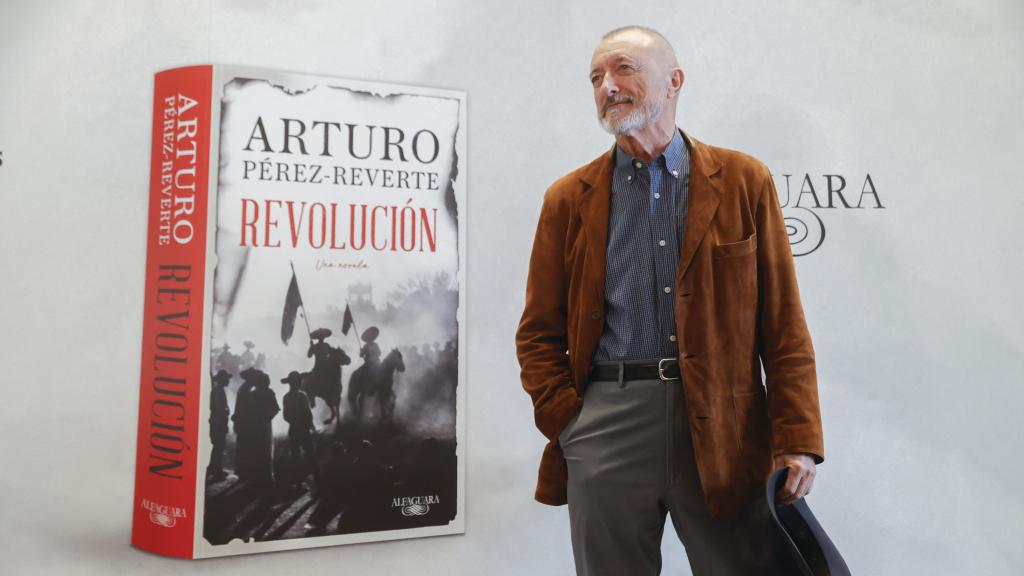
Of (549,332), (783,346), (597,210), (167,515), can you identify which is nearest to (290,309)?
(167,515)

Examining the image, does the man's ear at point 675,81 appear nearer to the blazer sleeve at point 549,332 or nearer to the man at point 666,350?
the man at point 666,350

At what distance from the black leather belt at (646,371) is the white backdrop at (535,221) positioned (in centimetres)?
111

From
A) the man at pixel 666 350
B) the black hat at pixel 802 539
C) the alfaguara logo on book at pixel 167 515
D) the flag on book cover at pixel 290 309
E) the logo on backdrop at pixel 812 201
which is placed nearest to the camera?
the black hat at pixel 802 539

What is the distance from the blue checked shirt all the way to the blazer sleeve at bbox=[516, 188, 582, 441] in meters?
0.11

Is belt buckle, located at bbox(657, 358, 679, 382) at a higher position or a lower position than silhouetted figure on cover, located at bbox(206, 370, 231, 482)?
higher

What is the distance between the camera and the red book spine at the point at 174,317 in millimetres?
2410

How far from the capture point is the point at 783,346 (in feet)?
5.06

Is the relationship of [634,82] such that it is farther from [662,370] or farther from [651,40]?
[662,370]

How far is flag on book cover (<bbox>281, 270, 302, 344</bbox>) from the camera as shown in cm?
251

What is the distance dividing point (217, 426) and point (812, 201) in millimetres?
2422

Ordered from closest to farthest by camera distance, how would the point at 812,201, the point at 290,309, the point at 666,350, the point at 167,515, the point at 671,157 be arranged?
the point at 666,350
the point at 671,157
the point at 167,515
the point at 290,309
the point at 812,201

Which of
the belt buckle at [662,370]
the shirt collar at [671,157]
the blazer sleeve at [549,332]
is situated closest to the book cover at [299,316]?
the blazer sleeve at [549,332]

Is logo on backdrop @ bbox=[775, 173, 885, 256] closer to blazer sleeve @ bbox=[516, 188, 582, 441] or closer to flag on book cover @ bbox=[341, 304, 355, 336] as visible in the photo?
blazer sleeve @ bbox=[516, 188, 582, 441]

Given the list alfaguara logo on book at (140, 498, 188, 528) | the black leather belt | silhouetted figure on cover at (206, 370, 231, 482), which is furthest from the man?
alfaguara logo on book at (140, 498, 188, 528)
